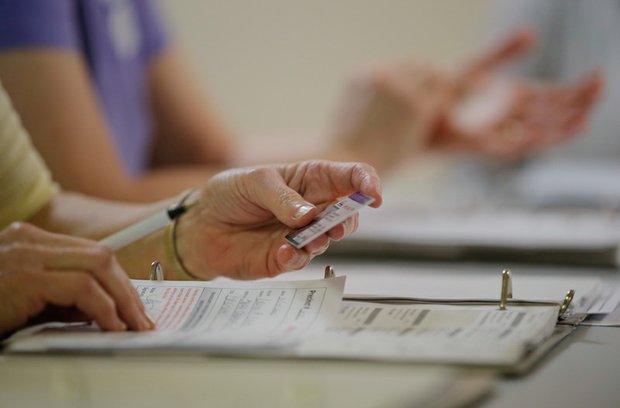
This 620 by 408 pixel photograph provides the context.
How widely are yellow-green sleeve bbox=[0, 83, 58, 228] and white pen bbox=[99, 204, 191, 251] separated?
0.09 meters

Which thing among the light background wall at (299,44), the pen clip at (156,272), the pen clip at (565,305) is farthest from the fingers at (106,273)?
the light background wall at (299,44)

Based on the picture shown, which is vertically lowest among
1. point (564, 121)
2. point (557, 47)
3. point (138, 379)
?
point (138, 379)

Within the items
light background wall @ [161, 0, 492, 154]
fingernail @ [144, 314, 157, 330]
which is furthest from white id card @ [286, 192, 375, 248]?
light background wall @ [161, 0, 492, 154]

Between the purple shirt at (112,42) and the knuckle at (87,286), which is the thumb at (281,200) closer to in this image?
the knuckle at (87,286)

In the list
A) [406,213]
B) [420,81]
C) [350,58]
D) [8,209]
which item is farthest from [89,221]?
[350,58]

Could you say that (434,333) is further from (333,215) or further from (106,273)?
(106,273)

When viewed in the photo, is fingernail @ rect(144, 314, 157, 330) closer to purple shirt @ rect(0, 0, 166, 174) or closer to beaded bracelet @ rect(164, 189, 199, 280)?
beaded bracelet @ rect(164, 189, 199, 280)

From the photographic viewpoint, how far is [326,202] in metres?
0.67

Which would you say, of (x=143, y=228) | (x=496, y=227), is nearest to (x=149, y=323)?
(x=143, y=228)

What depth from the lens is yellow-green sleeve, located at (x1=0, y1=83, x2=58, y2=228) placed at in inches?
28.9

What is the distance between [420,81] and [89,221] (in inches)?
34.6

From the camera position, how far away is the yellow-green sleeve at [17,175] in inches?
28.9

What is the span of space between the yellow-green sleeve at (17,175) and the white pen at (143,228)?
0.09 metres

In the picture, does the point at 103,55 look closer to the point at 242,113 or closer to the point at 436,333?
the point at 436,333
